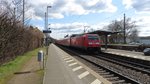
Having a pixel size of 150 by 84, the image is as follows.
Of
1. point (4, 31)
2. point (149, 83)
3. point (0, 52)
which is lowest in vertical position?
point (149, 83)

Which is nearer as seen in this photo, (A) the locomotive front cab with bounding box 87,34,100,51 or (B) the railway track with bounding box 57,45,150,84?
(B) the railway track with bounding box 57,45,150,84

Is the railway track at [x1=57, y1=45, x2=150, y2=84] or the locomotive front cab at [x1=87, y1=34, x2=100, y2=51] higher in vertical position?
the locomotive front cab at [x1=87, y1=34, x2=100, y2=51]

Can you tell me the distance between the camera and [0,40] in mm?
17719

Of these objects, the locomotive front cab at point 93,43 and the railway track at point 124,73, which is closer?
the railway track at point 124,73

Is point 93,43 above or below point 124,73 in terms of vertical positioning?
above

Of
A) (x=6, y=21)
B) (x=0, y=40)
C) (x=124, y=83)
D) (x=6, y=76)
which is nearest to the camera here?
(x=124, y=83)

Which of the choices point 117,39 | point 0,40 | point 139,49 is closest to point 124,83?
point 0,40

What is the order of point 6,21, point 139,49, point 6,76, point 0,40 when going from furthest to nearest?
1. point 139,49
2. point 6,21
3. point 0,40
4. point 6,76

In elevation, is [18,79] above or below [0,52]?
below

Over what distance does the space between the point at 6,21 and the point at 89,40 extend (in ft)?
85.4

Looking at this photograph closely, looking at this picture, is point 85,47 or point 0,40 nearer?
point 0,40

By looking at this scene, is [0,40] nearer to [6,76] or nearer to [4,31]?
[4,31]

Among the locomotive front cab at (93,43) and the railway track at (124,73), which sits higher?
the locomotive front cab at (93,43)

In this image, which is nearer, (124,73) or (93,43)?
(124,73)
